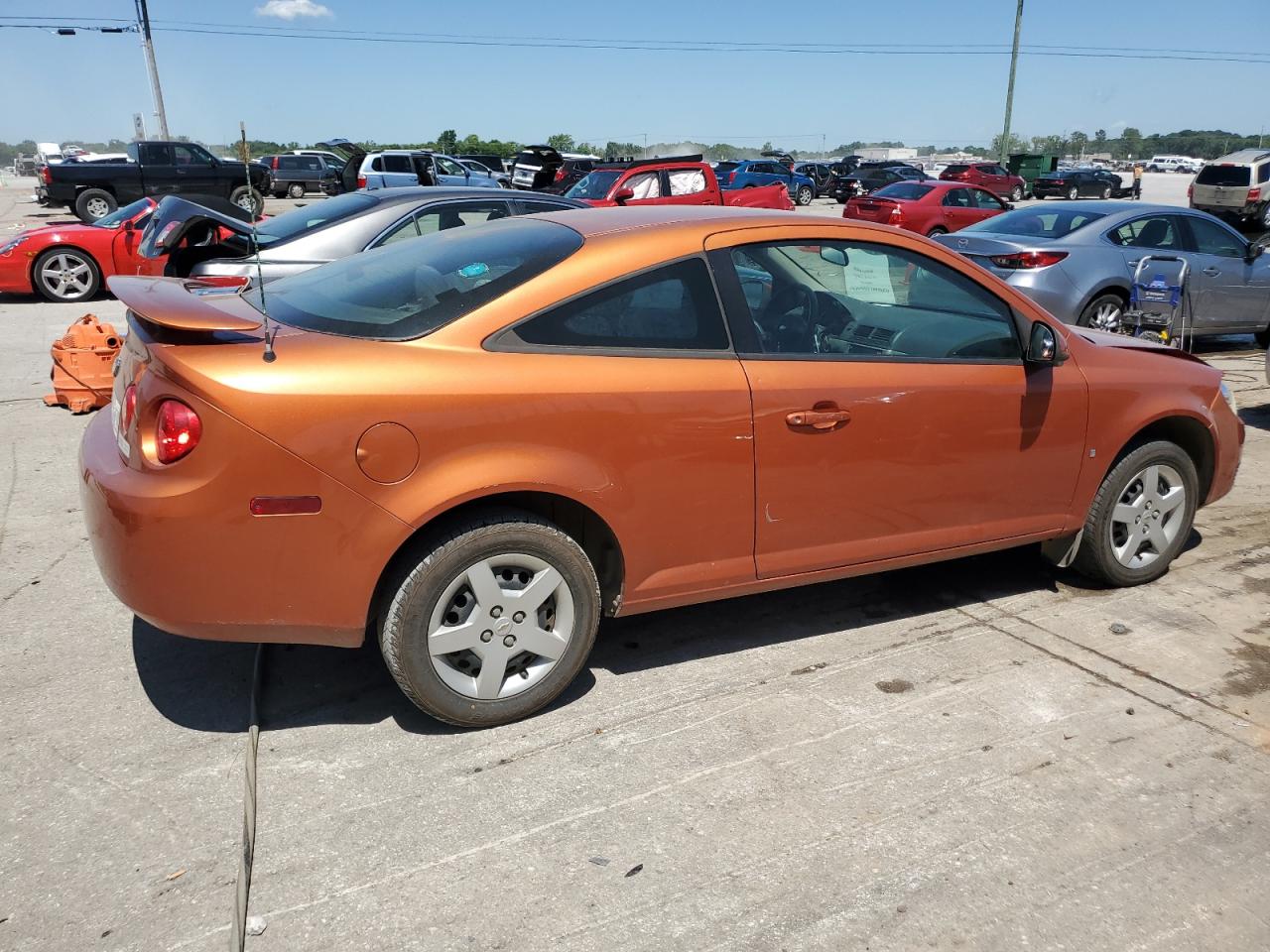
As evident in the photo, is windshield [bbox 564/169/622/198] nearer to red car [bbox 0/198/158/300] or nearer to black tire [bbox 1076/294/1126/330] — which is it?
red car [bbox 0/198/158/300]

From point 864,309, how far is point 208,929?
3.05 m

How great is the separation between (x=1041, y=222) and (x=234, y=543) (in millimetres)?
8876

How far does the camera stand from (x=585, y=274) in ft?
10.8

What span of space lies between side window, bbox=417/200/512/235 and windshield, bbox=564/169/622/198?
27.0 ft

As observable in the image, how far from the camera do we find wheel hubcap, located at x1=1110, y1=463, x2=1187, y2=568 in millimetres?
4465

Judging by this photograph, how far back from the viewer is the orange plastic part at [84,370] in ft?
23.0

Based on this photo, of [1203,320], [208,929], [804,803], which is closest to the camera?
[208,929]

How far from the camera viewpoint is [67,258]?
1195 cm

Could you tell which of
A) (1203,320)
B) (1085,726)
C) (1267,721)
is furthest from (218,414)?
(1203,320)

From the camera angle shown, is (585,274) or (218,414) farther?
(585,274)

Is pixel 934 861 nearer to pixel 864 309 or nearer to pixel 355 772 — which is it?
pixel 355 772

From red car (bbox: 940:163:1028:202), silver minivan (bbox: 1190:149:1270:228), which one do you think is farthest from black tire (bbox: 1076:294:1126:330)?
red car (bbox: 940:163:1028:202)

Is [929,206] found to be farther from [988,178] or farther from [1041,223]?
[988,178]

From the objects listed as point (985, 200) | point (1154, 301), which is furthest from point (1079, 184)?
point (1154, 301)
